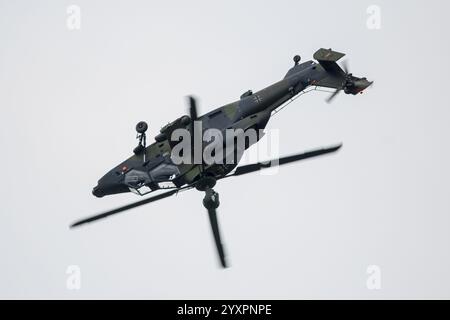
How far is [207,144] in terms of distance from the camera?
25422 mm

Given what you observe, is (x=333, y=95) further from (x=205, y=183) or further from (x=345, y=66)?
(x=205, y=183)

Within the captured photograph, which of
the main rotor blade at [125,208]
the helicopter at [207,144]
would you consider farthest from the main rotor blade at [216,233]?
the main rotor blade at [125,208]

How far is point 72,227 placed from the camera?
24797mm

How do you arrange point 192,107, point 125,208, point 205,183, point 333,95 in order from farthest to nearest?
point 333,95, point 205,183, point 125,208, point 192,107

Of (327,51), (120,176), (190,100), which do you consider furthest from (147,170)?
(327,51)

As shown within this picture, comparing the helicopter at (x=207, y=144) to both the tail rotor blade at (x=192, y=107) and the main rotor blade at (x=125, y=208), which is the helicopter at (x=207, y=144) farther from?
the tail rotor blade at (x=192, y=107)

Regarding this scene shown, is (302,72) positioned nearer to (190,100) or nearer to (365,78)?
(365,78)

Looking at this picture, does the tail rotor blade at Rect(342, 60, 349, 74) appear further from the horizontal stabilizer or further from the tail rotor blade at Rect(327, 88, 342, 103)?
the tail rotor blade at Rect(327, 88, 342, 103)

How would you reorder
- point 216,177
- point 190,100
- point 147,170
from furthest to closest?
point 147,170
point 216,177
point 190,100

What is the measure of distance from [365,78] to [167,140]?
869 centimetres

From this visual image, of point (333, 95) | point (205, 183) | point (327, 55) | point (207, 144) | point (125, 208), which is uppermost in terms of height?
point (327, 55)

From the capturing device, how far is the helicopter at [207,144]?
24469 millimetres

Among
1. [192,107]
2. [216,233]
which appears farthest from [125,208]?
[192,107]

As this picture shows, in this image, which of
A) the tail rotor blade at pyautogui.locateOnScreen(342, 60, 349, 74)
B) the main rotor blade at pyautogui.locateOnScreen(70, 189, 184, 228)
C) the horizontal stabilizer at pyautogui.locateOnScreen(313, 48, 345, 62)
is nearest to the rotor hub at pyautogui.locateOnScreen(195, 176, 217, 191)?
the main rotor blade at pyautogui.locateOnScreen(70, 189, 184, 228)
